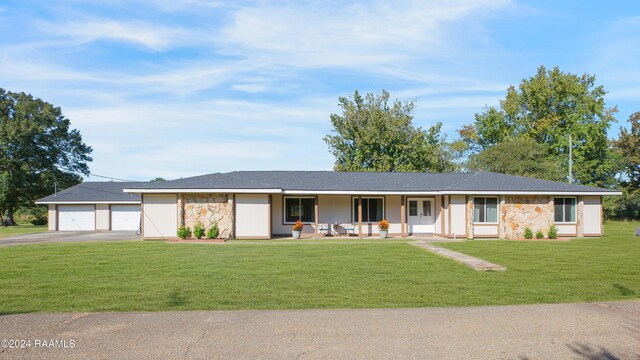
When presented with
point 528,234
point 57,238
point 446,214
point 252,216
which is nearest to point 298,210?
point 252,216

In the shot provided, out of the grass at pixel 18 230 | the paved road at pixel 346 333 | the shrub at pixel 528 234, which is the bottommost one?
the grass at pixel 18 230

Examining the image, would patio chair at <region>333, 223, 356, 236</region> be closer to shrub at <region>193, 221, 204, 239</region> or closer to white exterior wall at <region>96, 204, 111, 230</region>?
shrub at <region>193, 221, 204, 239</region>

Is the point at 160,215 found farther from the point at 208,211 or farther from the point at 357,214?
the point at 357,214

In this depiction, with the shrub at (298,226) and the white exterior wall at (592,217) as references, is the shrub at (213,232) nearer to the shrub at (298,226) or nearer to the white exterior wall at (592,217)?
the shrub at (298,226)

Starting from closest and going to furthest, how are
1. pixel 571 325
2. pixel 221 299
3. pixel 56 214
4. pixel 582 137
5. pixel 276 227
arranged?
pixel 571 325
pixel 221 299
pixel 276 227
pixel 56 214
pixel 582 137

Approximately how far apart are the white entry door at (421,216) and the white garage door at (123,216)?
19.9 metres

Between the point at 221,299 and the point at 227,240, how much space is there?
14.3 metres

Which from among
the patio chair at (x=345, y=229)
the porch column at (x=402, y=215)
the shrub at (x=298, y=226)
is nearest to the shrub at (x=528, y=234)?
the porch column at (x=402, y=215)

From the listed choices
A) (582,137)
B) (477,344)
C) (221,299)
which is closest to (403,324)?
(477,344)

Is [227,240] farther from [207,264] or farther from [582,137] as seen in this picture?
[582,137]

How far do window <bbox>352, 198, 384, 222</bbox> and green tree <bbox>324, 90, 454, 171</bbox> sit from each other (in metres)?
15.3

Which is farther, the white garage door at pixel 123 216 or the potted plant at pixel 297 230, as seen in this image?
the white garage door at pixel 123 216

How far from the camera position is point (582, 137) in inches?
1871

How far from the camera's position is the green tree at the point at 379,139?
42.0 m
